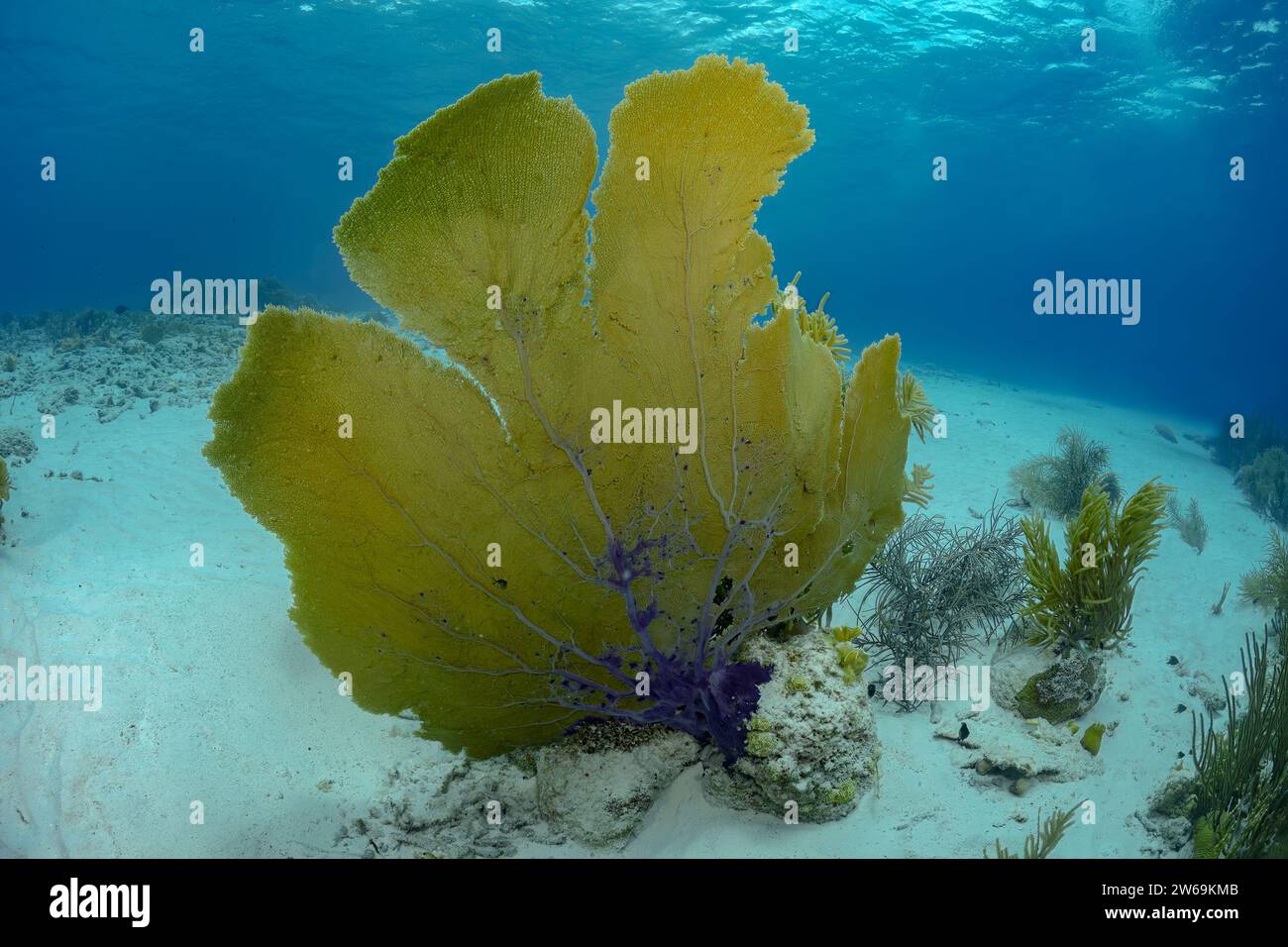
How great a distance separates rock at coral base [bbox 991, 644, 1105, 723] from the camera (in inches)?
180

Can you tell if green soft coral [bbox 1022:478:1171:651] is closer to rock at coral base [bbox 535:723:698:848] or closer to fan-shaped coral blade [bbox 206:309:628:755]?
rock at coral base [bbox 535:723:698:848]

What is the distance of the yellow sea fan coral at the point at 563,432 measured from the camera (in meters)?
2.71

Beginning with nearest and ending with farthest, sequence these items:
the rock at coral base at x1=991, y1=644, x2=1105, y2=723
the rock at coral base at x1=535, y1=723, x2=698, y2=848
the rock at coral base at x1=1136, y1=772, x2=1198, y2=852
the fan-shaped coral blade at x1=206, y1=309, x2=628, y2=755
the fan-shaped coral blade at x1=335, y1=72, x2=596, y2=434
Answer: the fan-shaped coral blade at x1=335, y1=72, x2=596, y2=434, the fan-shaped coral blade at x1=206, y1=309, x2=628, y2=755, the rock at coral base at x1=535, y1=723, x2=698, y2=848, the rock at coral base at x1=1136, y1=772, x2=1198, y2=852, the rock at coral base at x1=991, y1=644, x2=1105, y2=723

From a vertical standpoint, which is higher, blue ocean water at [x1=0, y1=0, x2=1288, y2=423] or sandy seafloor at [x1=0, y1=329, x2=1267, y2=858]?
blue ocean water at [x1=0, y1=0, x2=1288, y2=423]

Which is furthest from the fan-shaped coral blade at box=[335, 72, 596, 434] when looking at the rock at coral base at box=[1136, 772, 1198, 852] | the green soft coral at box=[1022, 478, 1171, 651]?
the rock at coral base at box=[1136, 772, 1198, 852]

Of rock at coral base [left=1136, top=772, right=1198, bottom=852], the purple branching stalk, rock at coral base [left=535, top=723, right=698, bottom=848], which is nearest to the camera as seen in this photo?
the purple branching stalk

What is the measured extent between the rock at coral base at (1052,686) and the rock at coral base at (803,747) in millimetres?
1612

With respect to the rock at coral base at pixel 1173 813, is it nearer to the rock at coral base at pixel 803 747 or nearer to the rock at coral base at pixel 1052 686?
→ the rock at coral base at pixel 1052 686

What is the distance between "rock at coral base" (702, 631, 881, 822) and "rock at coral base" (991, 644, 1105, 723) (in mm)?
1612

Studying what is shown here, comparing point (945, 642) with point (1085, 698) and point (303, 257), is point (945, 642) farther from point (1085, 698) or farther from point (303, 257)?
point (303, 257)

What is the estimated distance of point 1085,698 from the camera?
15.2ft

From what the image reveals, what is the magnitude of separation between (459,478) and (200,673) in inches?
121

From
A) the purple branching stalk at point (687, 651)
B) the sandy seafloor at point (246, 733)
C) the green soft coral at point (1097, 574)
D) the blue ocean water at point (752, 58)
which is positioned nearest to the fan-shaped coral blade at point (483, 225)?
the purple branching stalk at point (687, 651)

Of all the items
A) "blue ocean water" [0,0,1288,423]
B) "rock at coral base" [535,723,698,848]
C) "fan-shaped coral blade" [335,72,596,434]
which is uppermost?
"blue ocean water" [0,0,1288,423]
